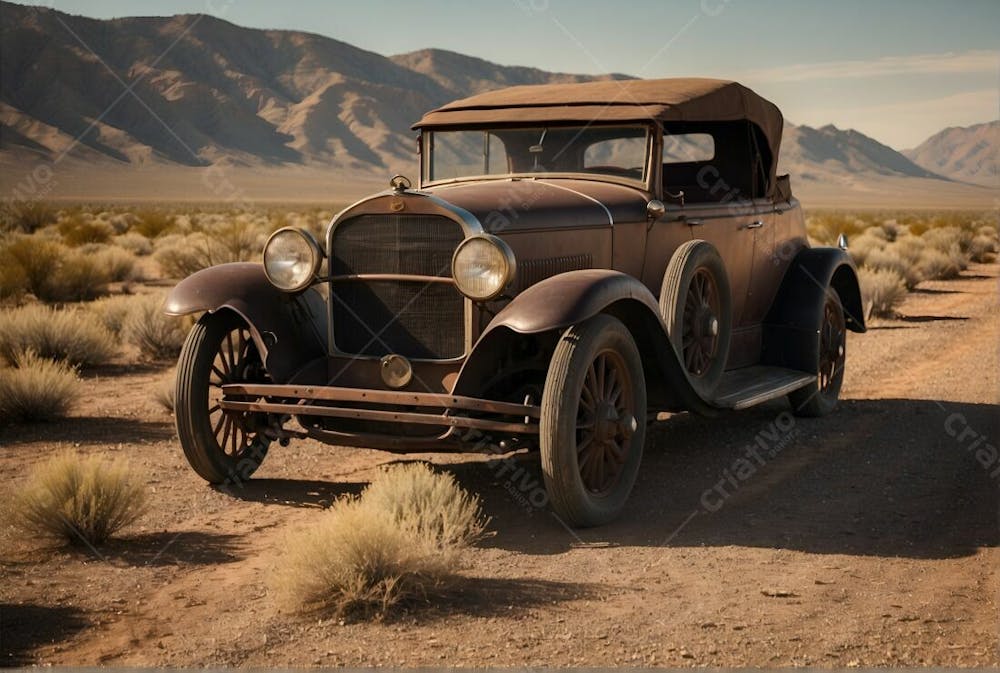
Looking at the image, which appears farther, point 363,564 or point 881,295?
point 881,295

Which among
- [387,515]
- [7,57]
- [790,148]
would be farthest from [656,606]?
[790,148]

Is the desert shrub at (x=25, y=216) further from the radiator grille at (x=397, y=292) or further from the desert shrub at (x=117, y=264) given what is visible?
the radiator grille at (x=397, y=292)

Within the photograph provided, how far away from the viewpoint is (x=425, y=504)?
577cm

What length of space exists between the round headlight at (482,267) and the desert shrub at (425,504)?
3.28 feet

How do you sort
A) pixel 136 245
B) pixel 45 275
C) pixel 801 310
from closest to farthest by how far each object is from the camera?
pixel 801 310, pixel 45 275, pixel 136 245

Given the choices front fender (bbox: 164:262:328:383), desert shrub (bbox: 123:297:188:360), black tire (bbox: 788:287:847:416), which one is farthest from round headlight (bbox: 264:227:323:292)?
desert shrub (bbox: 123:297:188:360)

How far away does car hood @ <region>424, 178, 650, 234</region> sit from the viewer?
642 cm

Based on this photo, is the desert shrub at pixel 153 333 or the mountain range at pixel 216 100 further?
the mountain range at pixel 216 100

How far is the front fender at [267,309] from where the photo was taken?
22.1 feet

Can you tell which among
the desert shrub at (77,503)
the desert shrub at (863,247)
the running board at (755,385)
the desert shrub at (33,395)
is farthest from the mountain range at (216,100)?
the desert shrub at (77,503)

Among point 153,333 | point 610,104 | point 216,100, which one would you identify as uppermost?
point 216,100

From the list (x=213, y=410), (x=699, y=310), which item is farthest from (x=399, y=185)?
(x=699, y=310)

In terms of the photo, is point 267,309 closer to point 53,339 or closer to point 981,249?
point 53,339

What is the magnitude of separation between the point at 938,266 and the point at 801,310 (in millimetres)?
15765
